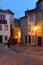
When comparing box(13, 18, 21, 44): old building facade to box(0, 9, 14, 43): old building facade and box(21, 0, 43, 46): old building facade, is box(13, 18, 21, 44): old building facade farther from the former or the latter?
box(21, 0, 43, 46): old building facade

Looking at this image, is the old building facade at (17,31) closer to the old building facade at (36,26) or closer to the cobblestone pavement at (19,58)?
the old building facade at (36,26)

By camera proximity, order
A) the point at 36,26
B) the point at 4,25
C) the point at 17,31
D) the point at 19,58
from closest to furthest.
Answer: the point at 19,58, the point at 36,26, the point at 4,25, the point at 17,31

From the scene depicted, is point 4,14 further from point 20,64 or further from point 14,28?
point 20,64

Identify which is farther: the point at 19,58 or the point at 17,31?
the point at 17,31

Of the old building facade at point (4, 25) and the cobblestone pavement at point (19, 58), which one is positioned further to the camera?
the old building facade at point (4, 25)

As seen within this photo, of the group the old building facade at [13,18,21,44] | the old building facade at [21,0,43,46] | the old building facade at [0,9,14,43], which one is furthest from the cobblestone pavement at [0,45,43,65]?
the old building facade at [13,18,21,44]

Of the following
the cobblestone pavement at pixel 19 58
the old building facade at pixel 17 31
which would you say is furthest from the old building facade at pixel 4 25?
the cobblestone pavement at pixel 19 58

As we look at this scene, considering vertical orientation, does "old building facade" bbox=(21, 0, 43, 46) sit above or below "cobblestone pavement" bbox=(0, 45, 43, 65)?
above

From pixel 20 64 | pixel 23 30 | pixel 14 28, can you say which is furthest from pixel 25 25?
pixel 20 64

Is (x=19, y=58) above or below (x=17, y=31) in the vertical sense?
below

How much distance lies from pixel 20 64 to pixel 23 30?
31.6 metres

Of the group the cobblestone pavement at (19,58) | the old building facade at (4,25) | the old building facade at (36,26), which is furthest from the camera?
the old building facade at (4,25)

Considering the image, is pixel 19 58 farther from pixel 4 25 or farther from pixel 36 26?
pixel 4 25

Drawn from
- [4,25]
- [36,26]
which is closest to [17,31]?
[4,25]
